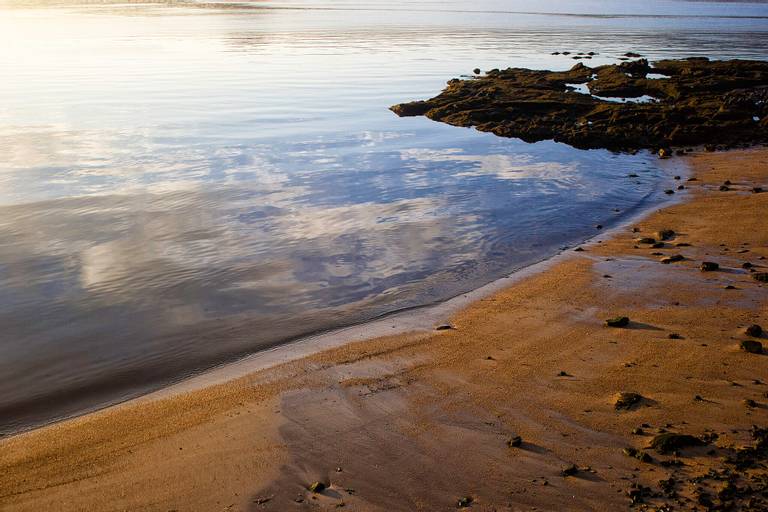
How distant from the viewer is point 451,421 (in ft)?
23.5

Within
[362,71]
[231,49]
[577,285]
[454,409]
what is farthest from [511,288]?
[231,49]

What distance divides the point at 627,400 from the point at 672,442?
98 cm

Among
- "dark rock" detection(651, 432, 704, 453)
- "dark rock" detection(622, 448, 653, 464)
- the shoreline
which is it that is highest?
"dark rock" detection(651, 432, 704, 453)

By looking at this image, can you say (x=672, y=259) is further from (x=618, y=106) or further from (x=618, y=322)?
(x=618, y=106)

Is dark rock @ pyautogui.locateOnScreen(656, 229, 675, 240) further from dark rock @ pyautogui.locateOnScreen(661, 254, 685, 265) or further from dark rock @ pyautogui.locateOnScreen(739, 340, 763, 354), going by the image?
dark rock @ pyautogui.locateOnScreen(739, 340, 763, 354)

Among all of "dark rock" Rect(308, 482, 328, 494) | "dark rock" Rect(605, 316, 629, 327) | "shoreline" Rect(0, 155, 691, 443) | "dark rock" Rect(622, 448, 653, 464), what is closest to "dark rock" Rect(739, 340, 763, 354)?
"dark rock" Rect(605, 316, 629, 327)

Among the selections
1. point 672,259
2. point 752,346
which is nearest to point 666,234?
point 672,259

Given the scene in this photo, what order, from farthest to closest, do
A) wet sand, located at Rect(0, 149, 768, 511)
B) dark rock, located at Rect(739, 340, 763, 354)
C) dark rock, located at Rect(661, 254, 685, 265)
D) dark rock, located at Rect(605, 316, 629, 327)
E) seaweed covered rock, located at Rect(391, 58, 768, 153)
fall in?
seaweed covered rock, located at Rect(391, 58, 768, 153) → dark rock, located at Rect(661, 254, 685, 265) → dark rock, located at Rect(605, 316, 629, 327) → dark rock, located at Rect(739, 340, 763, 354) → wet sand, located at Rect(0, 149, 768, 511)

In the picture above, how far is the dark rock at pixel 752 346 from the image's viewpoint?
326 inches

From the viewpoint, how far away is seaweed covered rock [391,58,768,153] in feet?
73.4

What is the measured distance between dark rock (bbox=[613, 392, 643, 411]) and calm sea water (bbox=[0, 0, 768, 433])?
4051mm

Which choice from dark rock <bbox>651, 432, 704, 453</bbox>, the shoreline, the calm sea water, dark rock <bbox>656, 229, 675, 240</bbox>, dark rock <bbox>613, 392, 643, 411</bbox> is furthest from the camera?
dark rock <bbox>656, 229, 675, 240</bbox>

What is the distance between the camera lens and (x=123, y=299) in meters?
10.7

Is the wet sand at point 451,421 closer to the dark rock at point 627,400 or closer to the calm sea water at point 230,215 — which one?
the dark rock at point 627,400
